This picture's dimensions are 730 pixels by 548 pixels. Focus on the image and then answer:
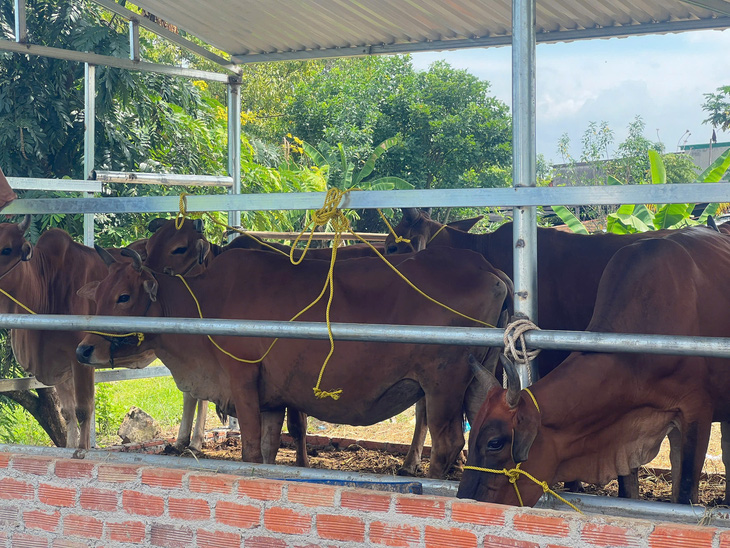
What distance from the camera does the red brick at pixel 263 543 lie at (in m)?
3.56

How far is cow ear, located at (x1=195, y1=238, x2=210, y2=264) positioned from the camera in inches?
250

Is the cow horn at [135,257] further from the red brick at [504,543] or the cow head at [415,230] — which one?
the red brick at [504,543]

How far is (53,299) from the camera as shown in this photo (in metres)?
7.12

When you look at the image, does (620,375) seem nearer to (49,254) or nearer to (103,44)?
(49,254)

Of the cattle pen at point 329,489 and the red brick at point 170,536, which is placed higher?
the cattle pen at point 329,489

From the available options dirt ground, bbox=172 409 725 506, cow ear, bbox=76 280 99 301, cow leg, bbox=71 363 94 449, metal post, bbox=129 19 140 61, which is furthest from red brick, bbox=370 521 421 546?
metal post, bbox=129 19 140 61

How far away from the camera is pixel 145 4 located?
6684 mm

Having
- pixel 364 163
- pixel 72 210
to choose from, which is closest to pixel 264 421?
pixel 72 210

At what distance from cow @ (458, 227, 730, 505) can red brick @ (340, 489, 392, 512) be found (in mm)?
489

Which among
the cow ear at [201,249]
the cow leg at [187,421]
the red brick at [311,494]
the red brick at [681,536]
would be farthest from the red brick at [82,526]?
the cow leg at [187,421]

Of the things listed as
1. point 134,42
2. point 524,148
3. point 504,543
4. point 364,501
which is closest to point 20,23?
point 134,42

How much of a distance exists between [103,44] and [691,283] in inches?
329

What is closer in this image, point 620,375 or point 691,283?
point 620,375

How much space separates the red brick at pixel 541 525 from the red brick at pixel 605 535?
0.07 metres
